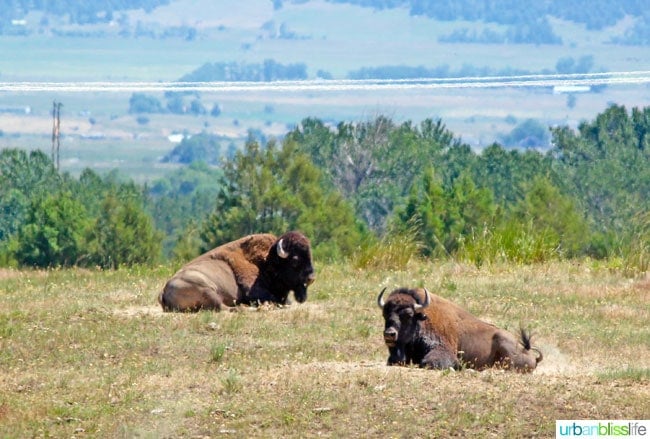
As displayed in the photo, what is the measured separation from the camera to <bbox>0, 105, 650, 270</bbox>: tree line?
36.2 meters

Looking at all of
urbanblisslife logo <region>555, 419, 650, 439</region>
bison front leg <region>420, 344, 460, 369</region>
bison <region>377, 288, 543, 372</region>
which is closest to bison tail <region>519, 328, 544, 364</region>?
bison <region>377, 288, 543, 372</region>

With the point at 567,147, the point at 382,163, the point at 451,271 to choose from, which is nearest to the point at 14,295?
the point at 451,271

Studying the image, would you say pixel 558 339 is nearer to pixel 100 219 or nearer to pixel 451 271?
pixel 451 271

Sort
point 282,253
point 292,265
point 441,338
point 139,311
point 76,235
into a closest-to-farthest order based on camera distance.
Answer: point 441,338, point 139,311, point 292,265, point 282,253, point 76,235

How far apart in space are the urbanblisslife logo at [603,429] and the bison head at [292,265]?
9362 millimetres

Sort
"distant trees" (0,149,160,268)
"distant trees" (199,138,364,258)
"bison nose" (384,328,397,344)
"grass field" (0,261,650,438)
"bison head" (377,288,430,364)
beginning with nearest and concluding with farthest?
"grass field" (0,261,650,438) → "bison nose" (384,328,397,344) → "bison head" (377,288,430,364) → "distant trees" (199,138,364,258) → "distant trees" (0,149,160,268)

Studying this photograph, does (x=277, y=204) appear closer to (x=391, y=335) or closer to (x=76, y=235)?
(x=76, y=235)

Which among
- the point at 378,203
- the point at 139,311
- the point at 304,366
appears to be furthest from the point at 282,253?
the point at 378,203

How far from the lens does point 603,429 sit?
13.6 metres

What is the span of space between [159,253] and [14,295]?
2464 inches

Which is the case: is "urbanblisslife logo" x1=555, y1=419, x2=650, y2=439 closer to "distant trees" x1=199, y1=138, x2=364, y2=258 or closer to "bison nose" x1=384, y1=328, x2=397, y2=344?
"bison nose" x1=384, y1=328, x2=397, y2=344

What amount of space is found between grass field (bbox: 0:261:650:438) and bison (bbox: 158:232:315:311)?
0.49 meters

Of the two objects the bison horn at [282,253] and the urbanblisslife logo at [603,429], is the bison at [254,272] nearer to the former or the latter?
the bison horn at [282,253]

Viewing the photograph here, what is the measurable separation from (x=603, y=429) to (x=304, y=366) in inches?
155
